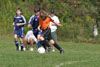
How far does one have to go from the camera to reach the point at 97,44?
2509 centimetres

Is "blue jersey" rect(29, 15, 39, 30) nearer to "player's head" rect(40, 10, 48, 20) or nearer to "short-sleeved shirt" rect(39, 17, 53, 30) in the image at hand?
"short-sleeved shirt" rect(39, 17, 53, 30)

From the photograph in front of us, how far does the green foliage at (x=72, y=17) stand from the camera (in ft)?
86.0

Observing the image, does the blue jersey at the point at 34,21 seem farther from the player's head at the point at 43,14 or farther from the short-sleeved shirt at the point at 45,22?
the player's head at the point at 43,14

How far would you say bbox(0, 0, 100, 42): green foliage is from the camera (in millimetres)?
26203

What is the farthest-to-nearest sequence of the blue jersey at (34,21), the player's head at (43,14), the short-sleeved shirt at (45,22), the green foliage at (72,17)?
the green foliage at (72,17), the blue jersey at (34,21), the short-sleeved shirt at (45,22), the player's head at (43,14)

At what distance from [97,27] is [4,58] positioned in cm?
1550

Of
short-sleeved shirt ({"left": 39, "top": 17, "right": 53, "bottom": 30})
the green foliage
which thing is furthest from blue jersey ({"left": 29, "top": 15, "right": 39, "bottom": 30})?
the green foliage

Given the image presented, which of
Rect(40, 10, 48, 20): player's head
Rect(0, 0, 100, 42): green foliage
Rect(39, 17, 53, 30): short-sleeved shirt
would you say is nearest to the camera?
Rect(40, 10, 48, 20): player's head

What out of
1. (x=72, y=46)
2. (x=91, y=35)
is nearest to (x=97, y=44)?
(x=91, y=35)

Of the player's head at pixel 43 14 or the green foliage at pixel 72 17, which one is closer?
the player's head at pixel 43 14

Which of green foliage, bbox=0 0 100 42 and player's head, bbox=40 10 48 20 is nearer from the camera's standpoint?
player's head, bbox=40 10 48 20

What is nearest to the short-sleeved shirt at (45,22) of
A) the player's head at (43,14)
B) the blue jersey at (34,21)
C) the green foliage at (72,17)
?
the player's head at (43,14)

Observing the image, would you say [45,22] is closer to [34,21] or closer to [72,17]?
[34,21]

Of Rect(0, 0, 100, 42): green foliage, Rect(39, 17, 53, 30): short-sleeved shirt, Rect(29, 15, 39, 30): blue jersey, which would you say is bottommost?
Rect(0, 0, 100, 42): green foliage
